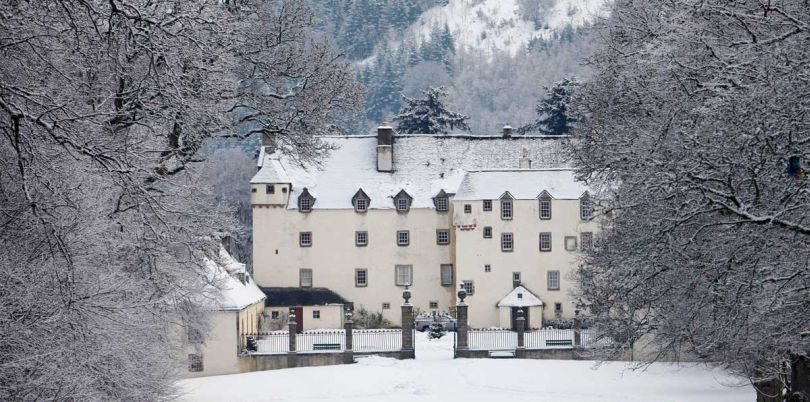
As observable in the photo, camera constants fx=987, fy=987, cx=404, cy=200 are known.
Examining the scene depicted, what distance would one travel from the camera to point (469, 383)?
3194cm

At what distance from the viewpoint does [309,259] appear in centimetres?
4925

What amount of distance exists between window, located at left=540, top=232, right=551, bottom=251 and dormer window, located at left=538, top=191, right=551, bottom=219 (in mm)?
893

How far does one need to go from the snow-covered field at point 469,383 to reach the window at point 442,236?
12509 millimetres

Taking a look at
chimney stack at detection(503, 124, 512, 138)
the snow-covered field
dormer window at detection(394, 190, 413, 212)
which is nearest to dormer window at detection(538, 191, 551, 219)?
chimney stack at detection(503, 124, 512, 138)

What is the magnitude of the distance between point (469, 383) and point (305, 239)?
62.6 ft

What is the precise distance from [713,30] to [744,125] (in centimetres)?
175

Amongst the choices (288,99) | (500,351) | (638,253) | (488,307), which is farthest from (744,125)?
(488,307)

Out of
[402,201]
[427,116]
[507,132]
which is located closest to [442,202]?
[402,201]

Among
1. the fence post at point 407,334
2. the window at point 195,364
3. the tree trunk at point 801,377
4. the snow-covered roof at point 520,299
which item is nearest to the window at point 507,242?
the snow-covered roof at point 520,299

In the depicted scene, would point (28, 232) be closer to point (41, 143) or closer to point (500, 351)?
point (41, 143)

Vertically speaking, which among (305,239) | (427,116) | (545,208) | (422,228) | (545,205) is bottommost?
(305,239)

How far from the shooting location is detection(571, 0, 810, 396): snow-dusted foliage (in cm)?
923

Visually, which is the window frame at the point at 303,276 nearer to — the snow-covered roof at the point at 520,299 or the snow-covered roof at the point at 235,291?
the snow-covered roof at the point at 235,291

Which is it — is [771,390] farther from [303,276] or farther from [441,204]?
[303,276]
